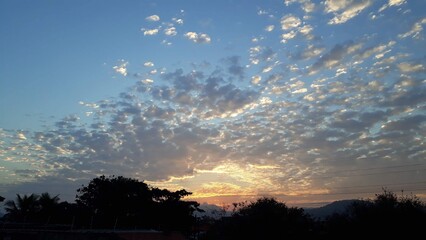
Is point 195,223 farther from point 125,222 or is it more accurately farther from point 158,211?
point 125,222

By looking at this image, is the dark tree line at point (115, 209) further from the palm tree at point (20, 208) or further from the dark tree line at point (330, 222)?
the dark tree line at point (330, 222)

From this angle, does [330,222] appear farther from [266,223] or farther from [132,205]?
[132,205]

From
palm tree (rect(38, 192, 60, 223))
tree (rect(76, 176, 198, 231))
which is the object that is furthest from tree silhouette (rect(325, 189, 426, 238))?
palm tree (rect(38, 192, 60, 223))

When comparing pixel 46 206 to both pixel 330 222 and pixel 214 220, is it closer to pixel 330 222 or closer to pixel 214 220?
pixel 214 220

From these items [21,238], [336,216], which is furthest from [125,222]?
[336,216]

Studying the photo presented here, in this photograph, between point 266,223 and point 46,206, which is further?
point 46,206

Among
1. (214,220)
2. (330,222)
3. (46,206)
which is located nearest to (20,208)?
(46,206)

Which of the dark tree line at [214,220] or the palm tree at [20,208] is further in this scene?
the palm tree at [20,208]

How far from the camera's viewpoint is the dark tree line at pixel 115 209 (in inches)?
2093

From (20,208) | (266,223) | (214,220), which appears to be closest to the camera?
(266,223)

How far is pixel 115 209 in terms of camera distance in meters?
54.5

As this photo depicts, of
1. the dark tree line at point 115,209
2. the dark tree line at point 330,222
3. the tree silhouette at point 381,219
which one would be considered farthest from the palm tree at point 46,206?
the tree silhouette at point 381,219

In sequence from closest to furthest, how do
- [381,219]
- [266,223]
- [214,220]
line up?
1. [381,219]
2. [266,223]
3. [214,220]

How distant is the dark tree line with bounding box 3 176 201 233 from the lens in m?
53.2
